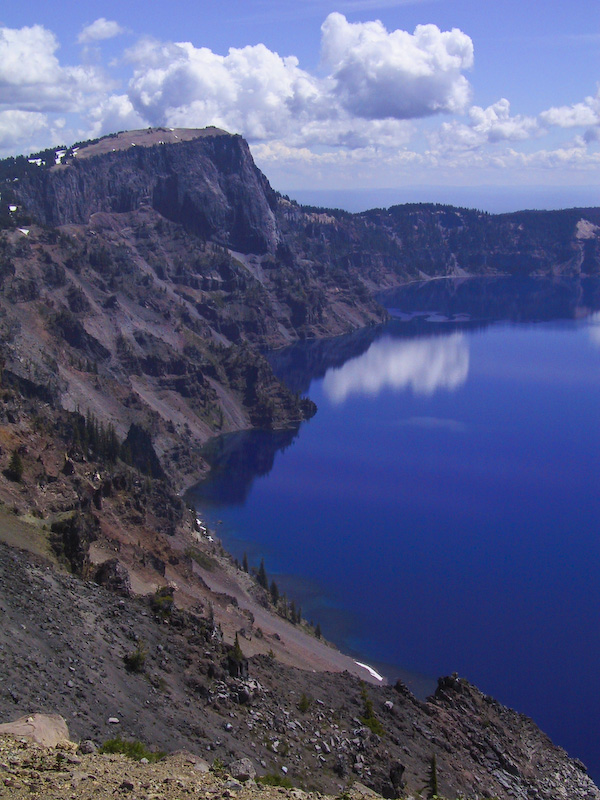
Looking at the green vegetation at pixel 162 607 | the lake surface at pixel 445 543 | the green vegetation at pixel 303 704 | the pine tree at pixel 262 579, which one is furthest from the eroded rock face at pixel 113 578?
the pine tree at pixel 262 579

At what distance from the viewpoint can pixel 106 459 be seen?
117188mm

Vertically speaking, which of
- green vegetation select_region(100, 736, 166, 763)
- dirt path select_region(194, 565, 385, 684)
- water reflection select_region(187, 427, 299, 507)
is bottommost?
water reflection select_region(187, 427, 299, 507)

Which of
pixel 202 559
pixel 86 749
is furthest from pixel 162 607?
pixel 202 559

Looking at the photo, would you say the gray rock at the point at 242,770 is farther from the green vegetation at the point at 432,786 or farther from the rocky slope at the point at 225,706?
the green vegetation at the point at 432,786

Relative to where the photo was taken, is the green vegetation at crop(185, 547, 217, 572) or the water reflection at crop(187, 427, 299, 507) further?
the water reflection at crop(187, 427, 299, 507)

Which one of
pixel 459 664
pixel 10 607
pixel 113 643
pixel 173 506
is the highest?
pixel 10 607

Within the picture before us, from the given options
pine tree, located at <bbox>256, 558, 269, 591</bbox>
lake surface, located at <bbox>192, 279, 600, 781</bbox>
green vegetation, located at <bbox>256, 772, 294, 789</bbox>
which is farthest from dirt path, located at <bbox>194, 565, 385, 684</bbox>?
green vegetation, located at <bbox>256, 772, 294, 789</bbox>

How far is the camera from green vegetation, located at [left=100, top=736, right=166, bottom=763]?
32.3 metres

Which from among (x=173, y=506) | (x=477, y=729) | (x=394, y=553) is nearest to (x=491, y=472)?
(x=394, y=553)

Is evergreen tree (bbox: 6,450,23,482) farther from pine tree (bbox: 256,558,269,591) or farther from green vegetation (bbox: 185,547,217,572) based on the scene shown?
pine tree (bbox: 256,558,269,591)

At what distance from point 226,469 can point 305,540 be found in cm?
4337

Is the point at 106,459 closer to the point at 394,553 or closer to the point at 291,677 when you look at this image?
the point at 394,553

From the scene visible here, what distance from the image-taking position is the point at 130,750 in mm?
33344

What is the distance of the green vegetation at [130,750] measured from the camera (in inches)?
1271
